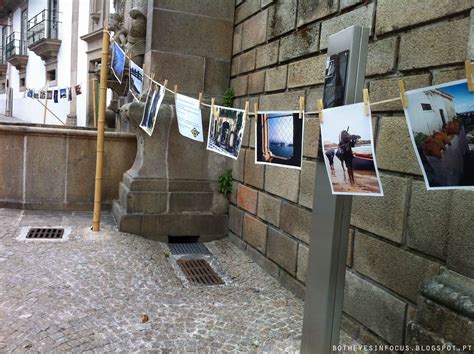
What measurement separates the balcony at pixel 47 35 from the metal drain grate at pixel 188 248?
53.9 ft

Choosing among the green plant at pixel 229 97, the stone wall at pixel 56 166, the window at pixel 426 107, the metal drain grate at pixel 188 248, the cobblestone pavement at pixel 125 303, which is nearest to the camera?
the window at pixel 426 107

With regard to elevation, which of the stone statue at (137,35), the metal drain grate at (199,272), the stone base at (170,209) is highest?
the stone statue at (137,35)

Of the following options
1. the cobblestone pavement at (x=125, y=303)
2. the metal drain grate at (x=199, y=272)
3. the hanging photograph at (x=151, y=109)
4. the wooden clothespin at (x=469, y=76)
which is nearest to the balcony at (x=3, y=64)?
the hanging photograph at (x=151, y=109)

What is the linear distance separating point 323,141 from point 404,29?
1090 millimetres

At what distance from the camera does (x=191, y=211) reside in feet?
18.8

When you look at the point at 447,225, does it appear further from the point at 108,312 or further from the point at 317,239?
the point at 108,312

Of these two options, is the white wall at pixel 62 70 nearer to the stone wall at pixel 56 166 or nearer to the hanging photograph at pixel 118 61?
the stone wall at pixel 56 166

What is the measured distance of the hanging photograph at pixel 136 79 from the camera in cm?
536

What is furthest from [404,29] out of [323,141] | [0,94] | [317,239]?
[0,94]

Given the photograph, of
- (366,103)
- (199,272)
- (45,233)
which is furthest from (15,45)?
(366,103)

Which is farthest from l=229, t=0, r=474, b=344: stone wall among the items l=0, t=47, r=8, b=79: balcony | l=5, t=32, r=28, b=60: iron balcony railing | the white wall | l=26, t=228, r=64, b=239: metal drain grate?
l=0, t=47, r=8, b=79: balcony

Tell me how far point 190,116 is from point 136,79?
1405mm

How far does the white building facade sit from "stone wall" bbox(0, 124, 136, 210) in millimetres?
5479

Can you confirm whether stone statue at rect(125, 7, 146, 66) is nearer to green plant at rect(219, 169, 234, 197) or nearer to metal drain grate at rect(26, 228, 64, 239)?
green plant at rect(219, 169, 234, 197)
